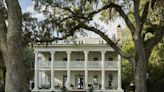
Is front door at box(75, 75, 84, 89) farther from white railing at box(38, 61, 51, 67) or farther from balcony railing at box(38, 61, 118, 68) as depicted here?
white railing at box(38, 61, 51, 67)

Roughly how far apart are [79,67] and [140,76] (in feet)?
108

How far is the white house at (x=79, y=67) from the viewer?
169 ft

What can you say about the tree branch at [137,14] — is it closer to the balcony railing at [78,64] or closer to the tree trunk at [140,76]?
the tree trunk at [140,76]

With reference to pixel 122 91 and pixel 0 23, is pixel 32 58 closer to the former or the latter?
pixel 122 91

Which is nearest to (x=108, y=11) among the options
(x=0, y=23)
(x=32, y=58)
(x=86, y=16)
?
(x=86, y=16)

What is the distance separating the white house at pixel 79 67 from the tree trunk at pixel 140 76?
98.7 feet

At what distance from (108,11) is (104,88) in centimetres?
2835

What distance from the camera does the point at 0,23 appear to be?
413 inches

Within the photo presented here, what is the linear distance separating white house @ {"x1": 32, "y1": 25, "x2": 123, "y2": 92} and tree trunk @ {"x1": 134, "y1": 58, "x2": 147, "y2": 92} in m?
30.1

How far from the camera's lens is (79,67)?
52.7 m

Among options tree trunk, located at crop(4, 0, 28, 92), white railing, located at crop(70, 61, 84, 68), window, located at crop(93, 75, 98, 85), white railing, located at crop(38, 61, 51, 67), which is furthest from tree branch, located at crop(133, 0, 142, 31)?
window, located at crop(93, 75, 98, 85)

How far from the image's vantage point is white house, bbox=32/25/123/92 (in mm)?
51562

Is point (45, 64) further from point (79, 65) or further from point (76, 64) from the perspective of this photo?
point (79, 65)

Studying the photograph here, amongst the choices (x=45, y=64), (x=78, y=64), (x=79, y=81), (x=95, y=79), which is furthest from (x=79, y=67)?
(x=45, y=64)
